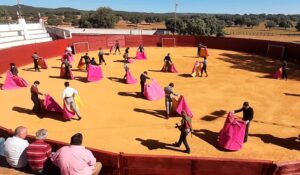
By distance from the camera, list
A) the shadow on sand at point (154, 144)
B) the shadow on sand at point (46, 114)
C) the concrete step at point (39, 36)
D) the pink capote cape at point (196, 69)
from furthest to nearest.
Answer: the concrete step at point (39, 36) < the pink capote cape at point (196, 69) < the shadow on sand at point (46, 114) < the shadow on sand at point (154, 144)

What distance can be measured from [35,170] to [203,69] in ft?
51.4

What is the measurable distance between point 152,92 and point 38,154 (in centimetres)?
988

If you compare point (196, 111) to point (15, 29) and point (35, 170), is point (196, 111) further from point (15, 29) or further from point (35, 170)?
point (15, 29)

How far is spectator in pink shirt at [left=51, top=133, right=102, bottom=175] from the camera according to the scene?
6.35 m

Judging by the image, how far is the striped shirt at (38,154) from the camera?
6934mm

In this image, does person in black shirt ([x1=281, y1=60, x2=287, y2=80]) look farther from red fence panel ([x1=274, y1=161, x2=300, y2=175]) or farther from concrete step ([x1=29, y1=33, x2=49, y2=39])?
concrete step ([x1=29, y1=33, x2=49, y2=39])

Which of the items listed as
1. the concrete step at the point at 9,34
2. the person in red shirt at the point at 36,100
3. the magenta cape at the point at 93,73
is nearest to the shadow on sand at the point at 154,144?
the person in red shirt at the point at 36,100

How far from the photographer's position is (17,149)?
7.18 m

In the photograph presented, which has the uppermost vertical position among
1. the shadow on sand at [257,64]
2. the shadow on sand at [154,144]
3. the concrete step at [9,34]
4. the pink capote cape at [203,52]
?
the concrete step at [9,34]

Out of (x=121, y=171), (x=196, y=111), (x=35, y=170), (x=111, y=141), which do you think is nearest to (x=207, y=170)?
(x=121, y=171)

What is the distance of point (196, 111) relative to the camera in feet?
48.4

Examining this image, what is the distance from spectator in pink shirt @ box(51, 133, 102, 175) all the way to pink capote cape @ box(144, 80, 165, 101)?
9.79 meters

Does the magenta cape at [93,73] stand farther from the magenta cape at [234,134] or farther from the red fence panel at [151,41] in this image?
the red fence panel at [151,41]

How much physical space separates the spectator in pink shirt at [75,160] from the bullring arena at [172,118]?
2.68ft
